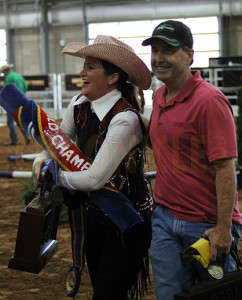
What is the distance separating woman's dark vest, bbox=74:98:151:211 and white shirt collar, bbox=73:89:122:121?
0.02m

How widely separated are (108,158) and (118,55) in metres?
0.53

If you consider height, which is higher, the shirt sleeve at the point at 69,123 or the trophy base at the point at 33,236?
the shirt sleeve at the point at 69,123

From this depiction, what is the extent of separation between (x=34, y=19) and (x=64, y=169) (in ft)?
79.5

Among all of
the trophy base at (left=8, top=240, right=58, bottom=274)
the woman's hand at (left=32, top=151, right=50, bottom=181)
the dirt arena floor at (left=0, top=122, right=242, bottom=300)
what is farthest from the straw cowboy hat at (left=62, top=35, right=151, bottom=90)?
the dirt arena floor at (left=0, top=122, right=242, bottom=300)

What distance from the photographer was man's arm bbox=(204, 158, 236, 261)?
2383mm

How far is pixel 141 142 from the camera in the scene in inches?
118

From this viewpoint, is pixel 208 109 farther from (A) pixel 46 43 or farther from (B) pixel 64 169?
(A) pixel 46 43

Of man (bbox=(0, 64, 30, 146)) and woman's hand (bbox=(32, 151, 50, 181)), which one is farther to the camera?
man (bbox=(0, 64, 30, 146))

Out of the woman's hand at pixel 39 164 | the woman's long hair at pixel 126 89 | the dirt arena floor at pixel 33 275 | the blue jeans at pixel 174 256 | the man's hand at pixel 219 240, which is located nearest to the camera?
the man's hand at pixel 219 240

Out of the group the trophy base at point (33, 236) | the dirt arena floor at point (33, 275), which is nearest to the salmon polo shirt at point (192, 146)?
the trophy base at point (33, 236)

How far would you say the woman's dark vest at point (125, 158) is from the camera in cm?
288

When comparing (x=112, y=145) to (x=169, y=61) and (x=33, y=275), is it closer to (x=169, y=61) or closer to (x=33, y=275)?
(x=169, y=61)

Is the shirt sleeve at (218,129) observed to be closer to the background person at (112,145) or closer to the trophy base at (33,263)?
the background person at (112,145)

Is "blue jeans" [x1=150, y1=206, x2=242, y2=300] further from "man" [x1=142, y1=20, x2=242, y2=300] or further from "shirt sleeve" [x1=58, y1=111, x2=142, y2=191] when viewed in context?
"shirt sleeve" [x1=58, y1=111, x2=142, y2=191]
